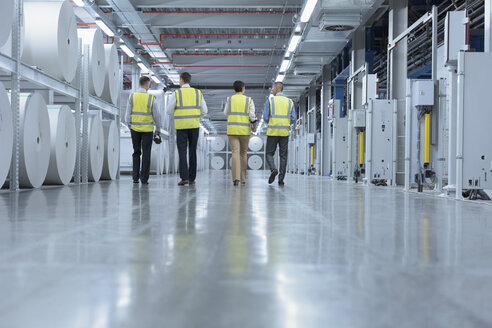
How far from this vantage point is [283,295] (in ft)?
4.83

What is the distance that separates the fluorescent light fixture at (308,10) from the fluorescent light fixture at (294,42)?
5.80ft

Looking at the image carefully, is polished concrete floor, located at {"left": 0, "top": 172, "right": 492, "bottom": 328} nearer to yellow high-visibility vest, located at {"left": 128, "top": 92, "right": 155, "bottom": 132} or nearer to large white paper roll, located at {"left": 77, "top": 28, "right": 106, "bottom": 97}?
yellow high-visibility vest, located at {"left": 128, "top": 92, "right": 155, "bottom": 132}

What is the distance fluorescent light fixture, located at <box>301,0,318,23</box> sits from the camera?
1043 cm

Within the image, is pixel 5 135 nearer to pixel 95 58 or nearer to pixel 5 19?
pixel 5 19

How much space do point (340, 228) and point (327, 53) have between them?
1404 centimetres

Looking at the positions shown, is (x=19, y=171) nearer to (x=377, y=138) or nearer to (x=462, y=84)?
(x=462, y=84)

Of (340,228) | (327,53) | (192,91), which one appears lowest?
(340,228)

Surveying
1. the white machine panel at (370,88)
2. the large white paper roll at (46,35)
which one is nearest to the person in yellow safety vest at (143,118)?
the large white paper roll at (46,35)

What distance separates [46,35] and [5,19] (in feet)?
5.10

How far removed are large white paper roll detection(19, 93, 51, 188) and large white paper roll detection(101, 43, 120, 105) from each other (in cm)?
326

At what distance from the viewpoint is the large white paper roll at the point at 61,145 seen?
7.03 metres

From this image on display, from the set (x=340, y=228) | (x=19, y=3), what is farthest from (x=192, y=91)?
(x=340, y=228)

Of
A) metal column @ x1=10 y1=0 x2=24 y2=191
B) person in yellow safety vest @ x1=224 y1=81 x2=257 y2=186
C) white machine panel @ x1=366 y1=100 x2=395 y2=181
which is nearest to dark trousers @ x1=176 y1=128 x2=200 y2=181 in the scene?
person in yellow safety vest @ x1=224 y1=81 x2=257 y2=186

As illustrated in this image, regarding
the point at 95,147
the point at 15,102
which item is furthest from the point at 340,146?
the point at 15,102
